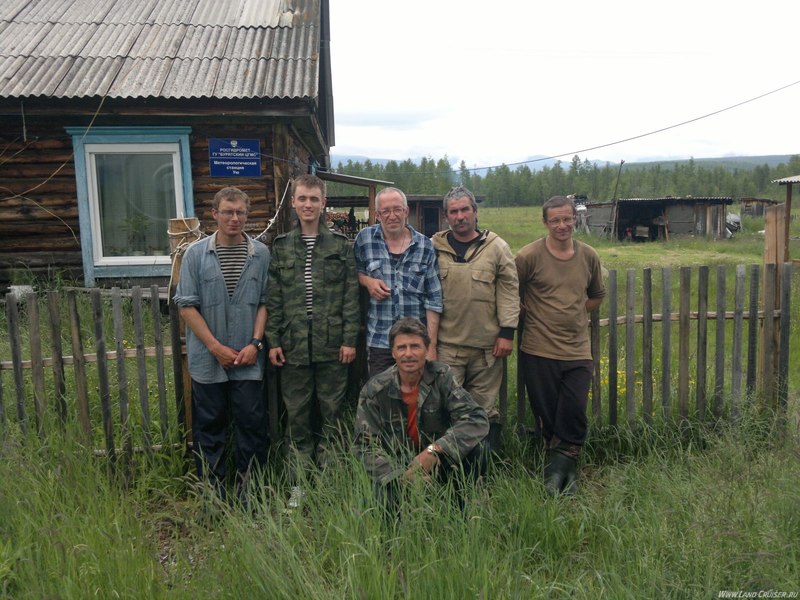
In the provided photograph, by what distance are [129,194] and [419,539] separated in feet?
23.5

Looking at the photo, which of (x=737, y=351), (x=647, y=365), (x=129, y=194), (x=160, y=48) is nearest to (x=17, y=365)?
(x=647, y=365)

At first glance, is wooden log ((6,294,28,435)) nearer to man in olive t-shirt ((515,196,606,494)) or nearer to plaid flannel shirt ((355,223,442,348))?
plaid flannel shirt ((355,223,442,348))

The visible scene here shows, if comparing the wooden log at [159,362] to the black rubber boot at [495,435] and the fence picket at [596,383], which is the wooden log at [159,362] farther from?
the fence picket at [596,383]

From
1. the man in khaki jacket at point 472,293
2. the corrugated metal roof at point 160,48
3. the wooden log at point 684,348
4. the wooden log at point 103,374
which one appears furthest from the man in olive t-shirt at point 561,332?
the corrugated metal roof at point 160,48

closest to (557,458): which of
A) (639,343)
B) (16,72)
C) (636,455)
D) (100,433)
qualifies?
(636,455)

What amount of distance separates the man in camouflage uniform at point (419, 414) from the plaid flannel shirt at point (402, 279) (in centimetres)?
35

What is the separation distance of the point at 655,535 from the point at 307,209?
2.35 metres

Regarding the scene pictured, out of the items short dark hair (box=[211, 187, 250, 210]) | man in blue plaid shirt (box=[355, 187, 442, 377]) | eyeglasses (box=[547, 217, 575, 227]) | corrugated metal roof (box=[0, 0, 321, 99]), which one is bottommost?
man in blue plaid shirt (box=[355, 187, 442, 377])

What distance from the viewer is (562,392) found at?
3879 mm

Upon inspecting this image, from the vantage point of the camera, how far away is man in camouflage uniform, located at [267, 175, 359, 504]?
3.64 meters

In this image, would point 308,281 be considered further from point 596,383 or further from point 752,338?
point 752,338

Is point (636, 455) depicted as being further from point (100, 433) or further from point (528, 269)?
point (100, 433)

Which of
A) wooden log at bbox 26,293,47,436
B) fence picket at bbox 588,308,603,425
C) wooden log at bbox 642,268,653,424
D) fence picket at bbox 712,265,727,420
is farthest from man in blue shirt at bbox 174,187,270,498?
fence picket at bbox 712,265,727,420

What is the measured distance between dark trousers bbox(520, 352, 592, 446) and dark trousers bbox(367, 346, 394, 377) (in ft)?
2.97
